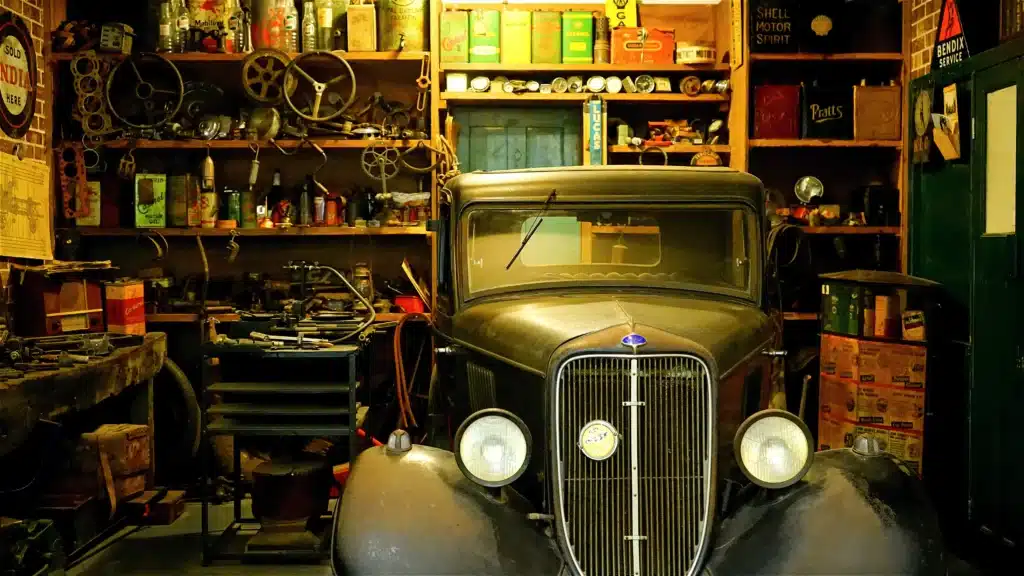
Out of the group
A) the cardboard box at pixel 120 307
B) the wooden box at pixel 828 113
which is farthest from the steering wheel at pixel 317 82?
the wooden box at pixel 828 113

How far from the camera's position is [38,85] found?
5266mm

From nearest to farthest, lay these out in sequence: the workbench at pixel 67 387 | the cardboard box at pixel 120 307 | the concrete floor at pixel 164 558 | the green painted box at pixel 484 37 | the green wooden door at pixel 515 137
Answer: the workbench at pixel 67 387, the concrete floor at pixel 164 558, the cardboard box at pixel 120 307, the green painted box at pixel 484 37, the green wooden door at pixel 515 137

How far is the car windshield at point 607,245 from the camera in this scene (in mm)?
3312

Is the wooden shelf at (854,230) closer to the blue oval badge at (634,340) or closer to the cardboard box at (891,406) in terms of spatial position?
the cardboard box at (891,406)

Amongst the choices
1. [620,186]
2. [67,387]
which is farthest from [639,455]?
[67,387]

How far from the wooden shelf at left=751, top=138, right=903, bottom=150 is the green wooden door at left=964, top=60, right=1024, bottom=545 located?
0.95 metres

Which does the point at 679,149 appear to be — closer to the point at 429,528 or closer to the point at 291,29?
the point at 291,29

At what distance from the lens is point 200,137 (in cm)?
549

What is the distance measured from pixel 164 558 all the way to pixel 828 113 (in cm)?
447

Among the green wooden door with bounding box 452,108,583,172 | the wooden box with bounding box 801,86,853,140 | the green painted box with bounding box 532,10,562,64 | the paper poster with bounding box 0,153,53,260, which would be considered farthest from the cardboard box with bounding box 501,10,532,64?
the paper poster with bounding box 0,153,53,260

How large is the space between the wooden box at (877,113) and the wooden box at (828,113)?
73mm

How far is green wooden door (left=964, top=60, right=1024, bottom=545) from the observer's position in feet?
13.3

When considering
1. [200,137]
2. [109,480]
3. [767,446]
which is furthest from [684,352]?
[200,137]

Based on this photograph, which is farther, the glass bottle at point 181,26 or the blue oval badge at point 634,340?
the glass bottle at point 181,26
